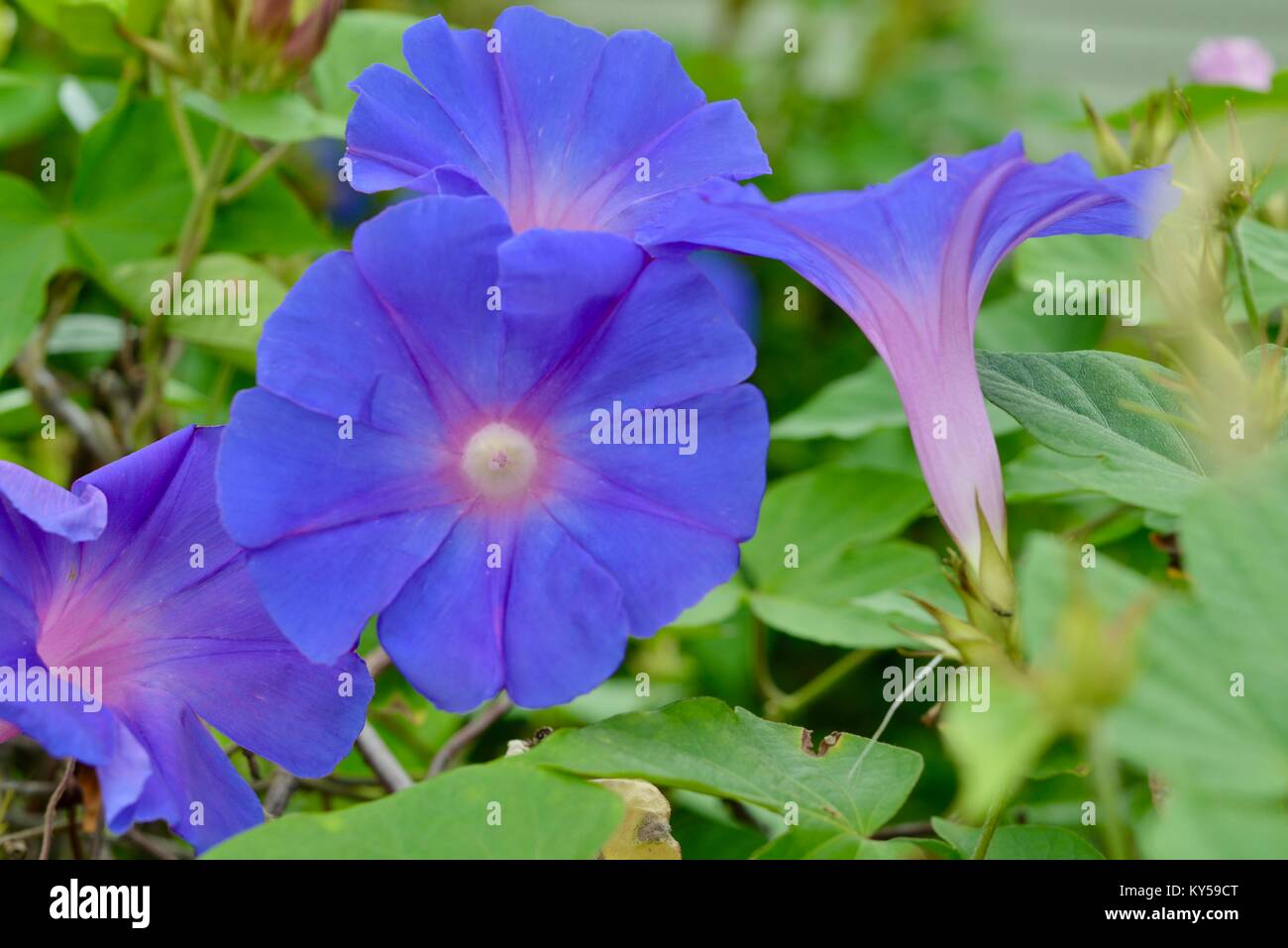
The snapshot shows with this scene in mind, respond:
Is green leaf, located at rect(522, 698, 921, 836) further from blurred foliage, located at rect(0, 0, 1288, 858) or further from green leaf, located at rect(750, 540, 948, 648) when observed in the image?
green leaf, located at rect(750, 540, 948, 648)

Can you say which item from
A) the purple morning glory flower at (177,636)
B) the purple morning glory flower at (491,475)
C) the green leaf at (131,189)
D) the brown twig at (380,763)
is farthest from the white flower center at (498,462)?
the green leaf at (131,189)

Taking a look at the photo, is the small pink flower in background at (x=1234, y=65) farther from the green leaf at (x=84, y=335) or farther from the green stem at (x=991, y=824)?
Result: the green leaf at (x=84, y=335)

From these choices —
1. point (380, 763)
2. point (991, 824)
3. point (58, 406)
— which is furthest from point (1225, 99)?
point (58, 406)

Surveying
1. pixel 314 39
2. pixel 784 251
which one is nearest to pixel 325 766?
pixel 784 251

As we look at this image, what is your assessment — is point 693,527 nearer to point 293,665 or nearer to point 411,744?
point 293,665

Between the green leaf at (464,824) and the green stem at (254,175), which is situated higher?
the green stem at (254,175)
